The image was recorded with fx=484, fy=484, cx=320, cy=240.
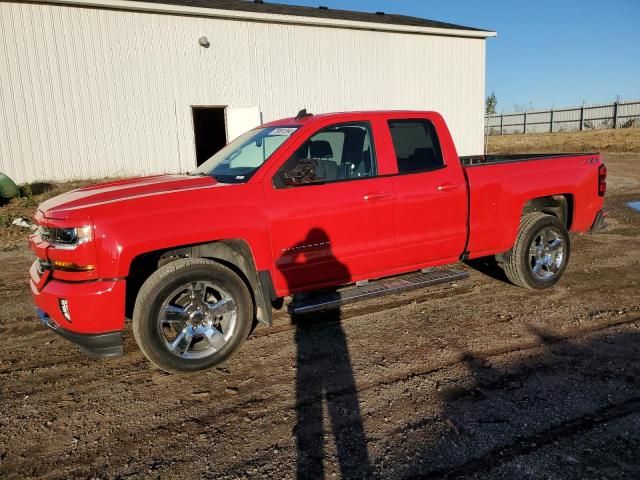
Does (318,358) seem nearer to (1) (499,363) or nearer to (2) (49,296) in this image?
(1) (499,363)

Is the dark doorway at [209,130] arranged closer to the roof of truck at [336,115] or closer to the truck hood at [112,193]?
the roof of truck at [336,115]

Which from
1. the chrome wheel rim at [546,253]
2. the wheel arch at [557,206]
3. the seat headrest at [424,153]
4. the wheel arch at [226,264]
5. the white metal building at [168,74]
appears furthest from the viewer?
the white metal building at [168,74]

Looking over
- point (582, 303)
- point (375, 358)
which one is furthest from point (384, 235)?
point (582, 303)

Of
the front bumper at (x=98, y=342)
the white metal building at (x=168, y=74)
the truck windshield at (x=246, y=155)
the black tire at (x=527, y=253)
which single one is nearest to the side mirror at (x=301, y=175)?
the truck windshield at (x=246, y=155)

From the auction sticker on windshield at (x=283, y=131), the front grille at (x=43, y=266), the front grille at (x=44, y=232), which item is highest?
the auction sticker on windshield at (x=283, y=131)

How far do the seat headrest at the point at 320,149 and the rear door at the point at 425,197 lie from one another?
659mm

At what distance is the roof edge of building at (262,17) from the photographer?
12.7m

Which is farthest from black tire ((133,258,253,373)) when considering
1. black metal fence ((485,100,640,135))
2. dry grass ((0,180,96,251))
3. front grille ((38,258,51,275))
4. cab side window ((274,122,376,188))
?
black metal fence ((485,100,640,135))

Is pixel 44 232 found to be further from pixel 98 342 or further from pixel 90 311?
pixel 98 342

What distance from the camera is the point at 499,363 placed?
377 cm

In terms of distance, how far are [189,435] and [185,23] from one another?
13.7 m

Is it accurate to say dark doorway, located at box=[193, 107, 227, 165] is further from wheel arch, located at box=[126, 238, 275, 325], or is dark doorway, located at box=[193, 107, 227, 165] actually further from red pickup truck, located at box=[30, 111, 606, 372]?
wheel arch, located at box=[126, 238, 275, 325]

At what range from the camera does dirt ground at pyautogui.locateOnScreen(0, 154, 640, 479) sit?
267 cm

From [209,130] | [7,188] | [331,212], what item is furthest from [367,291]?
[209,130]
